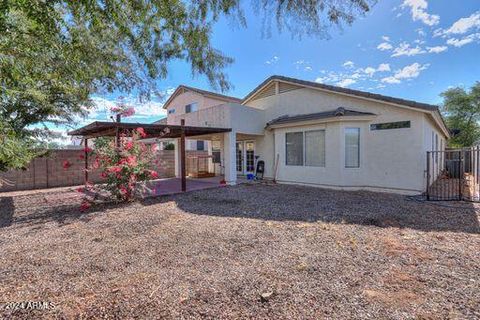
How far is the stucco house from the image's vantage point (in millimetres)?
9359

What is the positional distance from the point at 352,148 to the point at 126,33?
9253mm

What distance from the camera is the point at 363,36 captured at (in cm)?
453

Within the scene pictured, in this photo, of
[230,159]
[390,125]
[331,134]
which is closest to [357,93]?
[390,125]

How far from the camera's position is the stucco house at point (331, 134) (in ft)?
30.7

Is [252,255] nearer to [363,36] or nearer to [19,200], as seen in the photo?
[363,36]

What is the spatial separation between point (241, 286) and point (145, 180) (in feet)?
21.0

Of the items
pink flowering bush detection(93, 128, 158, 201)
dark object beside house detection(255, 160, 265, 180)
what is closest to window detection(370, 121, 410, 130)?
dark object beside house detection(255, 160, 265, 180)

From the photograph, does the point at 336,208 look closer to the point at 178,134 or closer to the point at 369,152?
the point at 369,152

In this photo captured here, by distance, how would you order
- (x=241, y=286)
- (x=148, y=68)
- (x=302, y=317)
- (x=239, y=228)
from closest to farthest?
(x=302, y=317) < (x=241, y=286) < (x=148, y=68) < (x=239, y=228)

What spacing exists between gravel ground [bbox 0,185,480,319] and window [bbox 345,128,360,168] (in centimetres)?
356

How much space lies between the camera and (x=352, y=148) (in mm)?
10352

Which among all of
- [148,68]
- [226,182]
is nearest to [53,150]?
[226,182]

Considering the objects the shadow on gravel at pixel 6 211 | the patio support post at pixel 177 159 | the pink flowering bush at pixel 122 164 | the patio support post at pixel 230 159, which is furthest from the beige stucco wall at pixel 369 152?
the shadow on gravel at pixel 6 211

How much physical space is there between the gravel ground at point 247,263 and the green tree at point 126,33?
8.73ft
